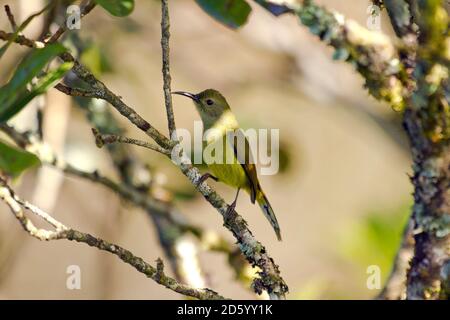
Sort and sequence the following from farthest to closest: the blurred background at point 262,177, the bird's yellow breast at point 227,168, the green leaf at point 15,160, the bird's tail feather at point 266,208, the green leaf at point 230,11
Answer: the blurred background at point 262,177
the bird's yellow breast at point 227,168
the bird's tail feather at point 266,208
the green leaf at point 230,11
the green leaf at point 15,160

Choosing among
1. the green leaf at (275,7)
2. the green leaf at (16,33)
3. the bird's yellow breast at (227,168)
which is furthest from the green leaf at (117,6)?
the bird's yellow breast at (227,168)

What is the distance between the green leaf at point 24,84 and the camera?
3.85ft

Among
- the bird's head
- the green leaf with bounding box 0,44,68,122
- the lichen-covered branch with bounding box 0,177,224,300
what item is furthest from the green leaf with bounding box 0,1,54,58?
the bird's head

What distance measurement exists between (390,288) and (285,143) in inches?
59.9

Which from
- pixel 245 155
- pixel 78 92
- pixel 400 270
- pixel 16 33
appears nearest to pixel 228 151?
pixel 245 155

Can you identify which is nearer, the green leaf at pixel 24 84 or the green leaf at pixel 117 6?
the green leaf at pixel 24 84

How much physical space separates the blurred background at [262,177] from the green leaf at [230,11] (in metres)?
0.56

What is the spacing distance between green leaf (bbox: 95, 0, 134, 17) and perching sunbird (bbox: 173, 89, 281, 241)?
1.14 m

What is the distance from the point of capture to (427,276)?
5.76 ft

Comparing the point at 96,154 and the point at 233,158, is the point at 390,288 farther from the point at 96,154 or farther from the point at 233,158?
the point at 96,154

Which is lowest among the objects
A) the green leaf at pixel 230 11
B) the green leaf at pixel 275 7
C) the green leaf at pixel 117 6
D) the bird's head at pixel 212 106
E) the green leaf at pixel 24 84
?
the green leaf at pixel 24 84

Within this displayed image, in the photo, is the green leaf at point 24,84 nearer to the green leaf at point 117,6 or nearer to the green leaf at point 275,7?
the green leaf at point 117,6

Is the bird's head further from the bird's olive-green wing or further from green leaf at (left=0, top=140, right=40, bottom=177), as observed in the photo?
green leaf at (left=0, top=140, right=40, bottom=177)

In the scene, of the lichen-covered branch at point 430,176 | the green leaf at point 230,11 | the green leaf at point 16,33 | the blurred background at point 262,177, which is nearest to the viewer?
the green leaf at point 16,33
